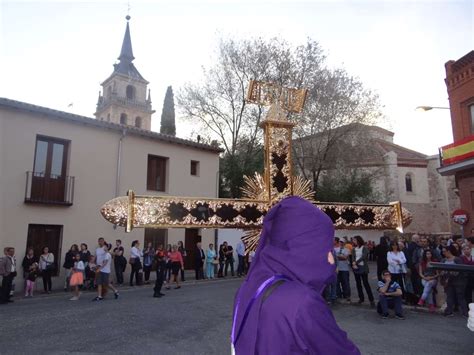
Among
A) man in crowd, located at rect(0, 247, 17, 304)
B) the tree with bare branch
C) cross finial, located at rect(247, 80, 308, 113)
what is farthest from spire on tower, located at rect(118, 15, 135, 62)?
cross finial, located at rect(247, 80, 308, 113)

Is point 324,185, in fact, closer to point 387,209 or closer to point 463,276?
point 463,276

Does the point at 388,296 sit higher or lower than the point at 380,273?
lower

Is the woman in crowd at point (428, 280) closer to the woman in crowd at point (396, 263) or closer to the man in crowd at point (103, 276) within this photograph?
the woman in crowd at point (396, 263)

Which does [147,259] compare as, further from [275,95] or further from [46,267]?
[275,95]

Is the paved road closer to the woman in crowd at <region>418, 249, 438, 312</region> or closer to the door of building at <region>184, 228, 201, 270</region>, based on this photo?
the woman in crowd at <region>418, 249, 438, 312</region>

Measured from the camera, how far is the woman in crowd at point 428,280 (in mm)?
9990

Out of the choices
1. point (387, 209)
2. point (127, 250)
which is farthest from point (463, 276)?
point (127, 250)

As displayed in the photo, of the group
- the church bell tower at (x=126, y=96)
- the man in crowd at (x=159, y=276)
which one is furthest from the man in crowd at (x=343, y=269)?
the church bell tower at (x=126, y=96)

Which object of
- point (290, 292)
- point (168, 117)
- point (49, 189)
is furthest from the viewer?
point (168, 117)

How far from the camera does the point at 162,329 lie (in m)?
7.59

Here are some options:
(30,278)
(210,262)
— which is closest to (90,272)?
(30,278)

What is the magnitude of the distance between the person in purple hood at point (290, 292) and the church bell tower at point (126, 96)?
159ft

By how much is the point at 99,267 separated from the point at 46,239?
5.42 meters

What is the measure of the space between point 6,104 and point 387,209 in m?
15.8
